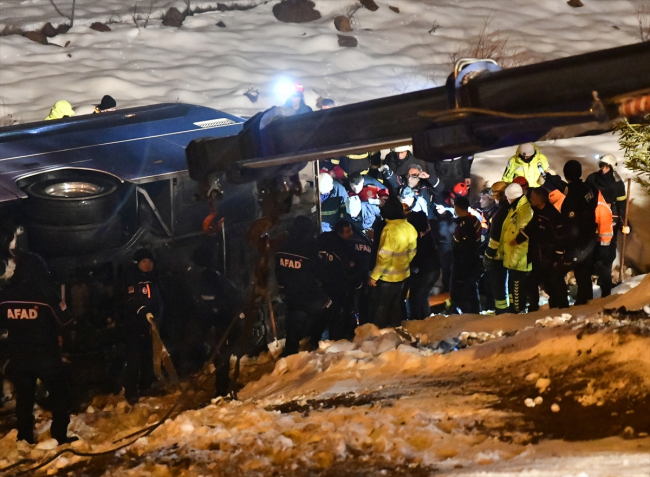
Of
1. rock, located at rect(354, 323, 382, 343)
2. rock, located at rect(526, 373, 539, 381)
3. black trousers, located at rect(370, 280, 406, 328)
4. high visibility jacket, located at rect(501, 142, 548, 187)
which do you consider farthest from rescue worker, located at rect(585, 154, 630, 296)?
A: rock, located at rect(526, 373, 539, 381)

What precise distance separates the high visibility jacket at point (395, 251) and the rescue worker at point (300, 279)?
71cm

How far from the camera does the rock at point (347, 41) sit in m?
19.6

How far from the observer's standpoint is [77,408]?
6770 millimetres

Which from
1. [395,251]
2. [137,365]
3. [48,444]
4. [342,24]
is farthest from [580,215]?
[342,24]

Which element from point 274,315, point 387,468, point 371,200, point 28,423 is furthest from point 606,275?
point 28,423

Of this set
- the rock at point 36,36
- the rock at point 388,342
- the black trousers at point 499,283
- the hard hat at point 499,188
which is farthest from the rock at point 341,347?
the rock at point 36,36

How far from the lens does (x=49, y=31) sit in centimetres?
1884

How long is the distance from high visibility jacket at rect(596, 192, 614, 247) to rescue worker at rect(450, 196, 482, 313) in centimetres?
132

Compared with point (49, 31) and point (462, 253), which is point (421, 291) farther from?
point (49, 31)

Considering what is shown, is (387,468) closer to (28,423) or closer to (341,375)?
(341,375)

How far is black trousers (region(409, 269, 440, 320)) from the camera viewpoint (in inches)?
332

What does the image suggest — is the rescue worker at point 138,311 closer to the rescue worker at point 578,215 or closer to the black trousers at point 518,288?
the black trousers at point 518,288

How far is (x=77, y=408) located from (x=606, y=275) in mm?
6075

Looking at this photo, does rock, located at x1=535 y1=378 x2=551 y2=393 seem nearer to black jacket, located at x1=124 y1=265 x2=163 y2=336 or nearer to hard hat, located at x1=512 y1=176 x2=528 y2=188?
black jacket, located at x1=124 y1=265 x2=163 y2=336
